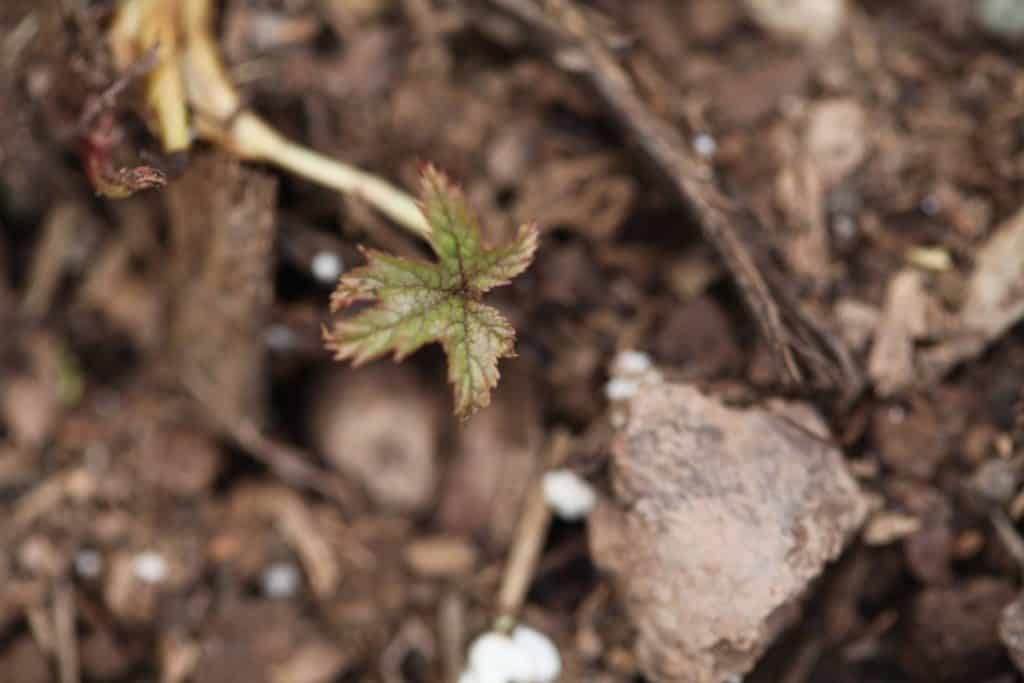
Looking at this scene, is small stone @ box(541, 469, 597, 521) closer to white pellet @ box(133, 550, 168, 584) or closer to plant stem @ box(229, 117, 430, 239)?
plant stem @ box(229, 117, 430, 239)


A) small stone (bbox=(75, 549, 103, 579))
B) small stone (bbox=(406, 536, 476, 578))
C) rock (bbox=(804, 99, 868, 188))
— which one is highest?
rock (bbox=(804, 99, 868, 188))

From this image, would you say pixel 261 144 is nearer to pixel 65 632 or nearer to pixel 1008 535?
pixel 65 632

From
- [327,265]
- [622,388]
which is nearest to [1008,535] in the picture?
[622,388]

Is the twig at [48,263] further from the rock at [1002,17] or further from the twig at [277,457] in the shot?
the rock at [1002,17]

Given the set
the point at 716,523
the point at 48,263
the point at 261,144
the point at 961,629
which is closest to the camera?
the point at 716,523

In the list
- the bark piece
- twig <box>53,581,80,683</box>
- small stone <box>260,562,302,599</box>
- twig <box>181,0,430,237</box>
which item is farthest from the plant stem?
twig <box>53,581,80,683</box>

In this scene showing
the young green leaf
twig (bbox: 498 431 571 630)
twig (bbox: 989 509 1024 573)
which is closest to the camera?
the young green leaf

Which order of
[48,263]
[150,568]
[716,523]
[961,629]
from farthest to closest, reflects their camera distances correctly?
[48,263] → [150,568] → [961,629] → [716,523]
